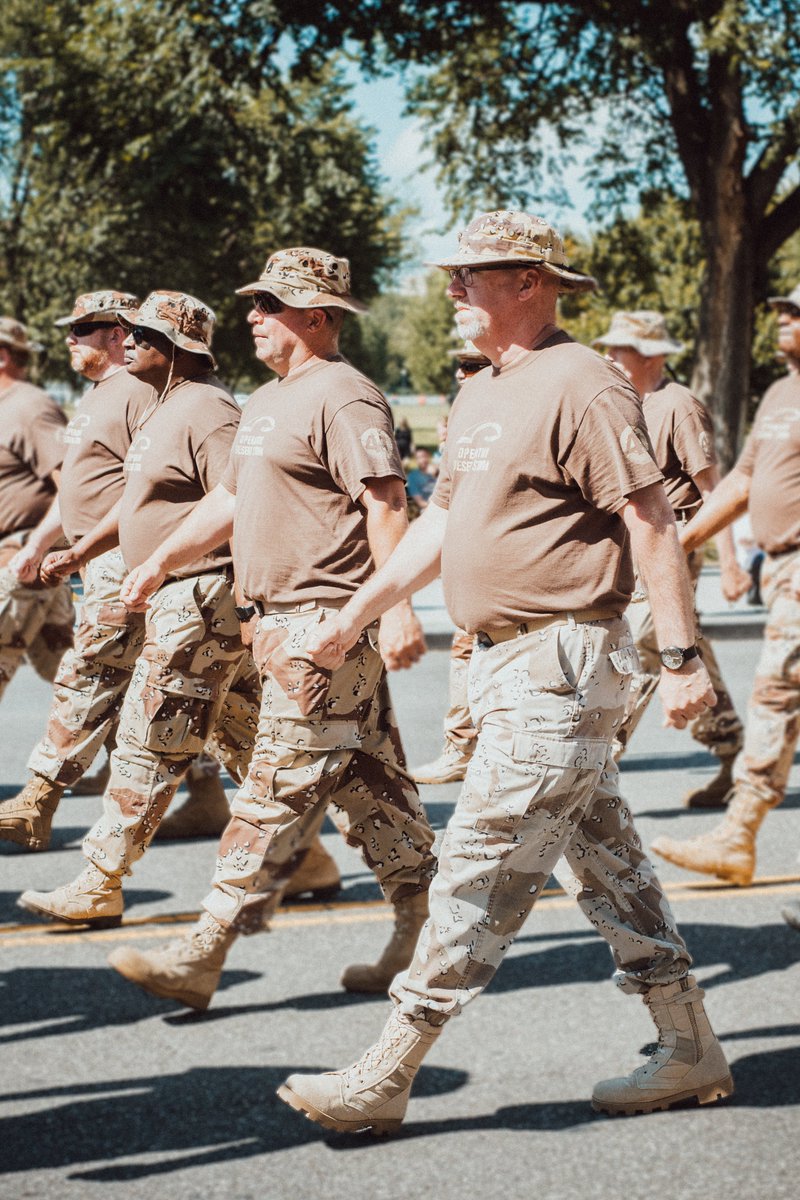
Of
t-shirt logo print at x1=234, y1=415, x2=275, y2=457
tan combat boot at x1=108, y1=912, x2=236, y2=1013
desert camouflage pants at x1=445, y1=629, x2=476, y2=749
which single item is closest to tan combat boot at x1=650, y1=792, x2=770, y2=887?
desert camouflage pants at x1=445, y1=629, x2=476, y2=749

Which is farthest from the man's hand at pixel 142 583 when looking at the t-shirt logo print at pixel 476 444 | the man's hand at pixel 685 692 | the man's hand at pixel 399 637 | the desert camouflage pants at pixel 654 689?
the desert camouflage pants at pixel 654 689

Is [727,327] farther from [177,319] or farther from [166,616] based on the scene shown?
[166,616]

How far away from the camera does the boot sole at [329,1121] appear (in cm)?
377

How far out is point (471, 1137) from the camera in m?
4.07

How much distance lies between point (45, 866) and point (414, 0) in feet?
57.7

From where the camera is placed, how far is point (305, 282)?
4.45 meters

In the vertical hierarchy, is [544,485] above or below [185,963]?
above

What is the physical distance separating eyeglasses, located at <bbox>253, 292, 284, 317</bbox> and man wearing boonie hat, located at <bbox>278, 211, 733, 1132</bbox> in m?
0.86

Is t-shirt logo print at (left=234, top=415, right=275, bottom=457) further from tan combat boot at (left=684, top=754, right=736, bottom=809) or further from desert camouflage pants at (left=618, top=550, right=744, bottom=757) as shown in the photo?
tan combat boot at (left=684, top=754, right=736, bottom=809)

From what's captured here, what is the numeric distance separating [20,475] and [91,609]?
1.48m

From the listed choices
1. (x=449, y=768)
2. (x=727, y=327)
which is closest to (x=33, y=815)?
(x=449, y=768)

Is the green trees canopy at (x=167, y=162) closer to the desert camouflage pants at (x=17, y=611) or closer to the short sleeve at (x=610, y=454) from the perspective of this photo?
the desert camouflage pants at (x=17, y=611)

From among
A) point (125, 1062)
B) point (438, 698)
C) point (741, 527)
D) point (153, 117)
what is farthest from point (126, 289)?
point (125, 1062)

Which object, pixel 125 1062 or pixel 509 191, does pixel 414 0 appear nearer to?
pixel 509 191
